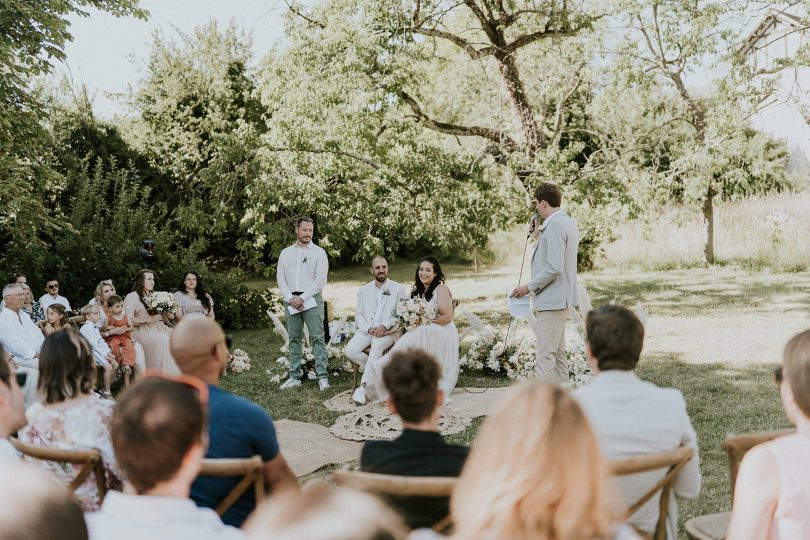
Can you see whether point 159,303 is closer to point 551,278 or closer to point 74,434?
point 551,278

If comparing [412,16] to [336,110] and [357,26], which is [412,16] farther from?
[336,110]

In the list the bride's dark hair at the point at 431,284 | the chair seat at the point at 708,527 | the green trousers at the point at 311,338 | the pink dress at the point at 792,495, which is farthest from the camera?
the green trousers at the point at 311,338

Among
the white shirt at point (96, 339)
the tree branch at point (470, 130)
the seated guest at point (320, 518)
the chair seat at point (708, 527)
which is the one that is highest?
the tree branch at point (470, 130)

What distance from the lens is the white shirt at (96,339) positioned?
823cm

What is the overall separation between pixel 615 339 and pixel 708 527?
842 millimetres

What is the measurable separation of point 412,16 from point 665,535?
1160cm

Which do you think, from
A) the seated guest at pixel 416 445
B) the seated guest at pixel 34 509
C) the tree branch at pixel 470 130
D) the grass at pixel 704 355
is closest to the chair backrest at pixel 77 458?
the seated guest at pixel 416 445

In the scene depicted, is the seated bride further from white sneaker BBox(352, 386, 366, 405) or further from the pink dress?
the pink dress

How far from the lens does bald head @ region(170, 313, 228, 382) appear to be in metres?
3.22

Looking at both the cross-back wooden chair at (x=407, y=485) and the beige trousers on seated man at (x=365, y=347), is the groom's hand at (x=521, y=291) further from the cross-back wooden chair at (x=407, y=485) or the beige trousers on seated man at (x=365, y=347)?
the cross-back wooden chair at (x=407, y=485)

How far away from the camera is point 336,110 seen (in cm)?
1357

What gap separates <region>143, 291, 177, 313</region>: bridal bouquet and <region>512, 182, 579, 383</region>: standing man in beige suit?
4.46 meters

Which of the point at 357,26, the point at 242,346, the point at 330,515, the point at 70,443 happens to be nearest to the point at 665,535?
the point at 330,515

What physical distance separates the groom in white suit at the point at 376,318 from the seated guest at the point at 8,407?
5.75 m
